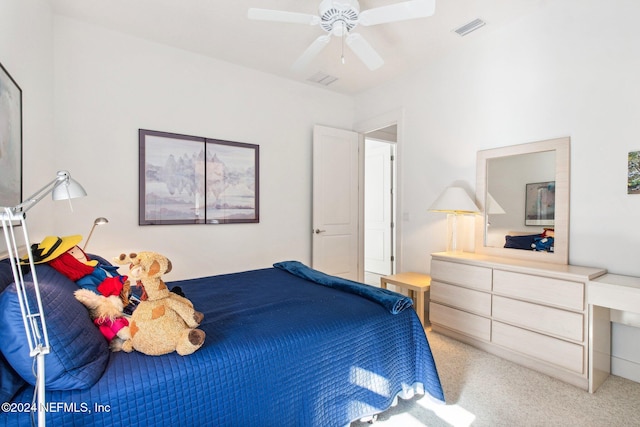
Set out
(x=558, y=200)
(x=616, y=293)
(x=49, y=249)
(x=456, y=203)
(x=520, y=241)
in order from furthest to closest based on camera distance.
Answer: (x=456, y=203)
(x=520, y=241)
(x=558, y=200)
(x=616, y=293)
(x=49, y=249)

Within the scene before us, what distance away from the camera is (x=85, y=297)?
4.20 ft

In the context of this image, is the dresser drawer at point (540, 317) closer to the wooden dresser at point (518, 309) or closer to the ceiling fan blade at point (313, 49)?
Answer: the wooden dresser at point (518, 309)

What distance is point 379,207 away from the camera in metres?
5.83

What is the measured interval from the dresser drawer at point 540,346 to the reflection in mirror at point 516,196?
794 millimetres

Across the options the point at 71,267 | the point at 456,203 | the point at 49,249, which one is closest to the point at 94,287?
the point at 71,267

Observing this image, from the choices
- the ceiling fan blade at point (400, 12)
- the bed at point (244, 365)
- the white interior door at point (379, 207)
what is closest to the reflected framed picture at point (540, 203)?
the bed at point (244, 365)

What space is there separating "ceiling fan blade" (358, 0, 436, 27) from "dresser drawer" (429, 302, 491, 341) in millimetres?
2331

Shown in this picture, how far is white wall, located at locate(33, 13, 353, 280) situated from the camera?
2.75m

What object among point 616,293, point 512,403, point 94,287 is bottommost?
point 512,403

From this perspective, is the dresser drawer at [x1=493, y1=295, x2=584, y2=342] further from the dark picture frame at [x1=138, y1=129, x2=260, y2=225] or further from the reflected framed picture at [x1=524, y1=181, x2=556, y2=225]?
the dark picture frame at [x1=138, y1=129, x2=260, y2=225]

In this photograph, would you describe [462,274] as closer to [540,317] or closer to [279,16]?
[540,317]

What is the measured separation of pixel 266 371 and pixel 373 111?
3.73 metres

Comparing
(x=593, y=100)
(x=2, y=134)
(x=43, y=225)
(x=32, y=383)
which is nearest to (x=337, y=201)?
(x=593, y=100)

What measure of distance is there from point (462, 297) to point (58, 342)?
2.75 meters
